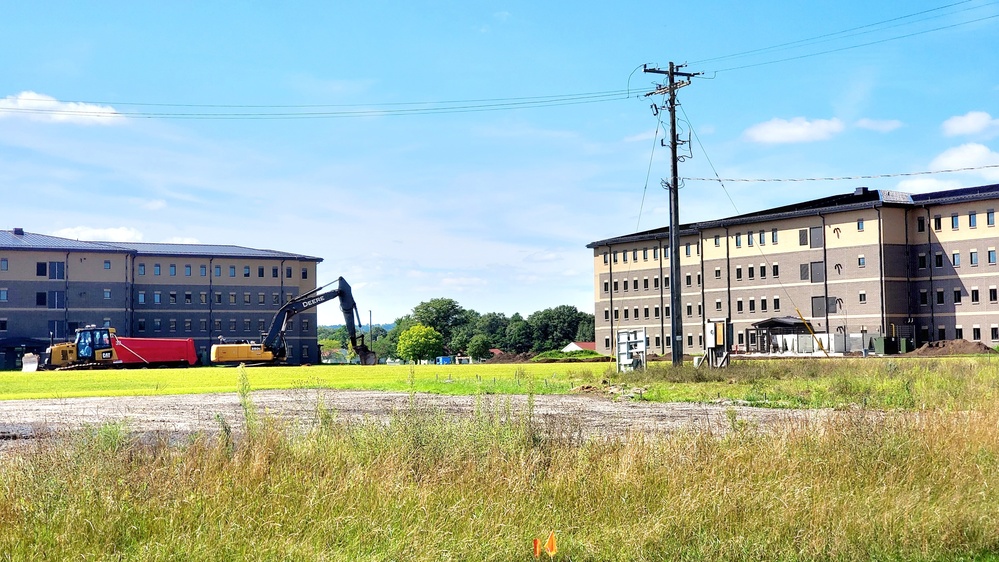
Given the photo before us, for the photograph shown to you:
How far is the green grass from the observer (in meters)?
7.77

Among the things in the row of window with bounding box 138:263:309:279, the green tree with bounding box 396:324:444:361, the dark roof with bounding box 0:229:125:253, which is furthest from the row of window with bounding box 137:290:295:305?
the green tree with bounding box 396:324:444:361

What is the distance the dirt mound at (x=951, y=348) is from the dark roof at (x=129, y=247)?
235ft

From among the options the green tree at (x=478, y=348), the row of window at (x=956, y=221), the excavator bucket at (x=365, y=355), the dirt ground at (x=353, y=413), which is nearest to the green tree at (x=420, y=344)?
the green tree at (x=478, y=348)

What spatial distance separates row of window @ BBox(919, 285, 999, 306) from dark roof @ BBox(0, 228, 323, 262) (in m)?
68.6

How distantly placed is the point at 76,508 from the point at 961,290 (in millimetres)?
84887

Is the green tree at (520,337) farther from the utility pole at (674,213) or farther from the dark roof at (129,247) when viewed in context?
the utility pole at (674,213)

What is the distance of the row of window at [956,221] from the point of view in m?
79.7

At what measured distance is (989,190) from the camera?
81250 mm

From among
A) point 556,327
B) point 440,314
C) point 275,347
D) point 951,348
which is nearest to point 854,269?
point 951,348

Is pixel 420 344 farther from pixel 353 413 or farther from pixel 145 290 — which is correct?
pixel 353 413

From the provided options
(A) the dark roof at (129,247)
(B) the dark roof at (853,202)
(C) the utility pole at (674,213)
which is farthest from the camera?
(A) the dark roof at (129,247)

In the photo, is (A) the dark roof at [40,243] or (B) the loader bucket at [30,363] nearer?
(B) the loader bucket at [30,363]

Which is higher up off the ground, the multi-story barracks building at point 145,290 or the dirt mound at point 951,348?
the multi-story barracks building at point 145,290

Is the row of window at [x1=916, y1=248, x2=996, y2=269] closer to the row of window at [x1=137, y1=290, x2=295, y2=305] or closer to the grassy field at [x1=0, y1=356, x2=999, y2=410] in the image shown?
the grassy field at [x1=0, y1=356, x2=999, y2=410]
